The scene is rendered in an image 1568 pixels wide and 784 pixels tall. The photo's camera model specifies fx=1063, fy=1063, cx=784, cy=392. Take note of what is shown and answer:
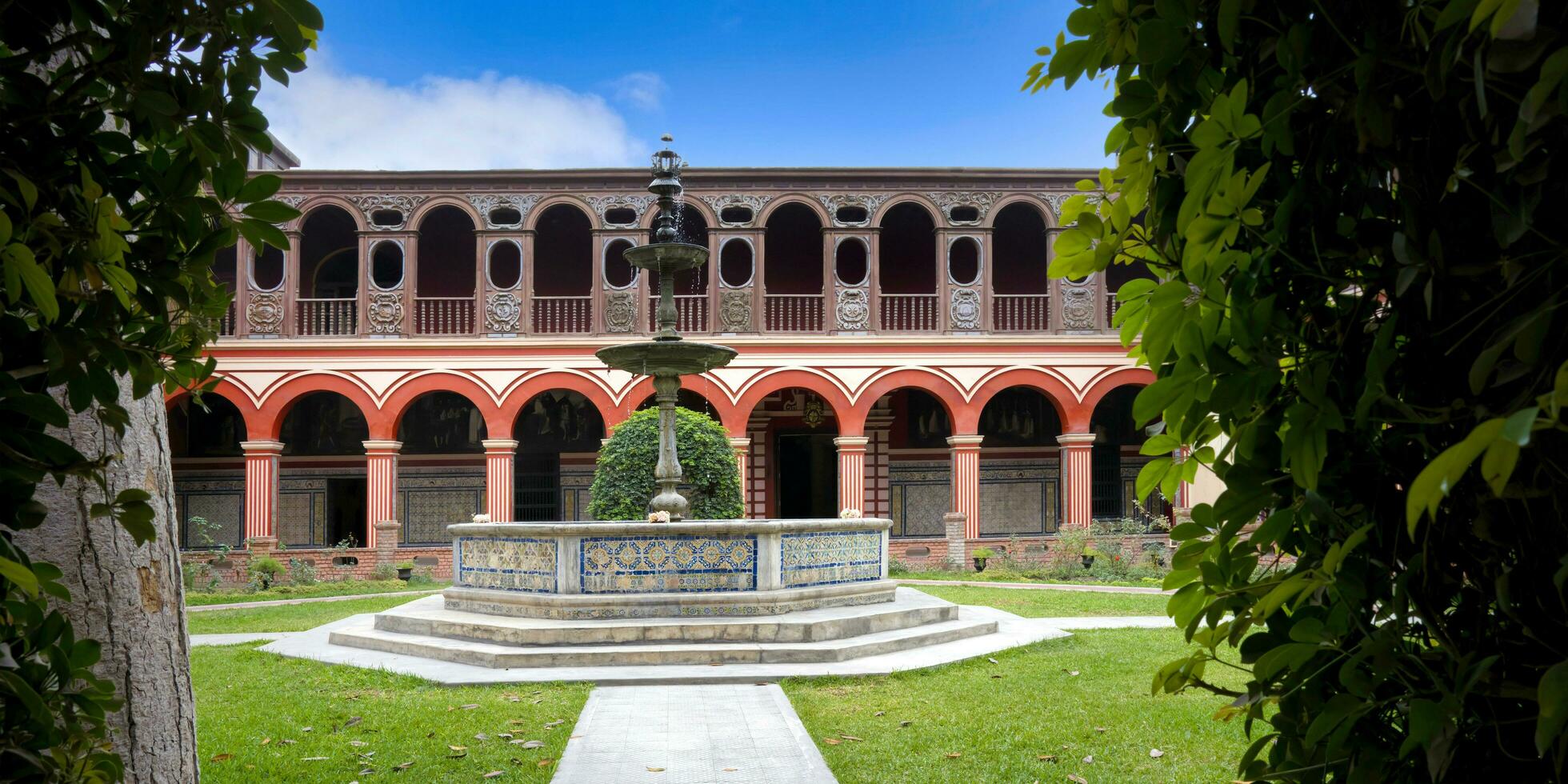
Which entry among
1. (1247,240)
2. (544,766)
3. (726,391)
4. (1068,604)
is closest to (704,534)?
(544,766)

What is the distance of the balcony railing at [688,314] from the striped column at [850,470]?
342 centimetres

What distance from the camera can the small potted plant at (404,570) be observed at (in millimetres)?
19078

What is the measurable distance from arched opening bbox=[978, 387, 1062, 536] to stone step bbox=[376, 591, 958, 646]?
43.5 ft

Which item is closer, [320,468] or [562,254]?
[320,468]

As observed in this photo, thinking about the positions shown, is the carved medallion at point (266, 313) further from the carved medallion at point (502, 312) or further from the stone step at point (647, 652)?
the stone step at point (647, 652)

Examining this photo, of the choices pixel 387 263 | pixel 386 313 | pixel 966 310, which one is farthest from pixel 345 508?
pixel 966 310

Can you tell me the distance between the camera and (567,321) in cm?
2102

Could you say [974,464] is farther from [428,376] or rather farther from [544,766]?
[544,766]

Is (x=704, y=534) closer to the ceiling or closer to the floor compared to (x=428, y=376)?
closer to the floor

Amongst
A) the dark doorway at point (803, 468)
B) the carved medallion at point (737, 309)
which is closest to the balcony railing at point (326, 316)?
the carved medallion at point (737, 309)

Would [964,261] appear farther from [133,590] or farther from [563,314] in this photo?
[133,590]

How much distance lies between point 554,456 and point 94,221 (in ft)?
69.9

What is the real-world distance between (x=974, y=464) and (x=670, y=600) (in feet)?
40.7

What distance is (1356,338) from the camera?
1234 millimetres
